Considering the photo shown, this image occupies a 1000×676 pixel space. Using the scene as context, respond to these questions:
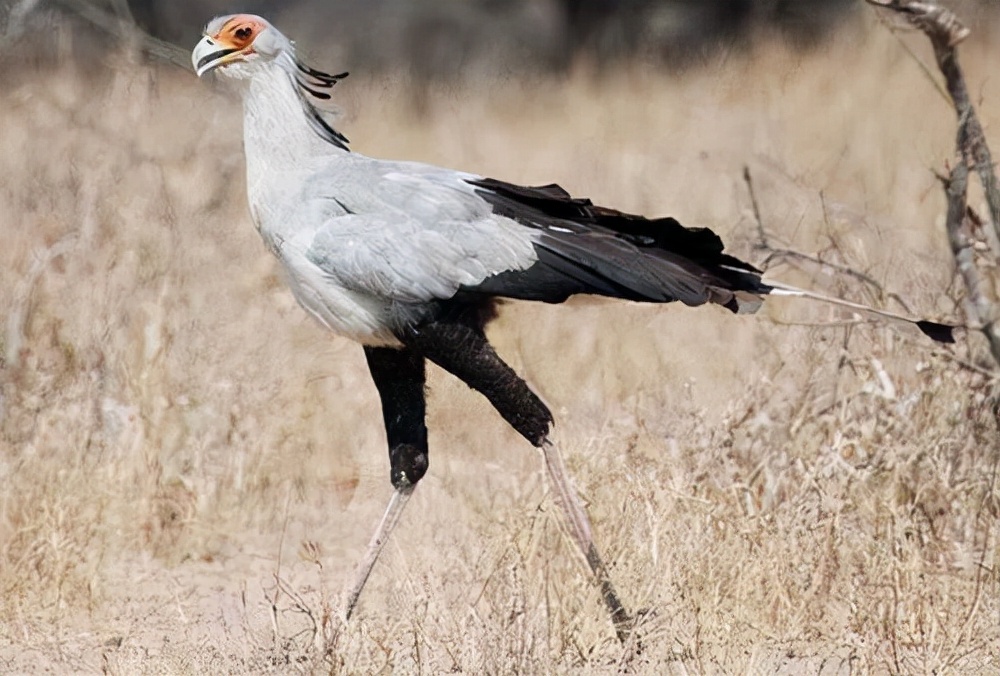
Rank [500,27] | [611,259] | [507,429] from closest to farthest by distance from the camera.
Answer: [611,259] → [507,429] → [500,27]

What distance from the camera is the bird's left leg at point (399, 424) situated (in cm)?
396

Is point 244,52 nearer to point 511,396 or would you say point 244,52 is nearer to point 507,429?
point 511,396

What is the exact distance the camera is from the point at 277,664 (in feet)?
12.0

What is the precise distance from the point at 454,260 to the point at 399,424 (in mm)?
533

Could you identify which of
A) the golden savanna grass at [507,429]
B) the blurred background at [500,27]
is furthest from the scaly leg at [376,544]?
the blurred background at [500,27]

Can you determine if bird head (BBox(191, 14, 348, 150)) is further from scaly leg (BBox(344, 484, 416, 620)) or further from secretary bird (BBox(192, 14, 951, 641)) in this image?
scaly leg (BBox(344, 484, 416, 620))

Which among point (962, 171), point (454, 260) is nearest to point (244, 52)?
point (454, 260)

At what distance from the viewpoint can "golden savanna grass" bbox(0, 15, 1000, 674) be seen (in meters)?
3.77

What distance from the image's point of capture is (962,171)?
184 inches

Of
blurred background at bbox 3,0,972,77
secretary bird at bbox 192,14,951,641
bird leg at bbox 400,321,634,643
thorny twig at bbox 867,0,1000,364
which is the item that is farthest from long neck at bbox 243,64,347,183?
blurred background at bbox 3,0,972,77

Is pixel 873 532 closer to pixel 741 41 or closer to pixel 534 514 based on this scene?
pixel 534 514

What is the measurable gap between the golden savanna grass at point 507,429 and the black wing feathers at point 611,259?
2.03ft

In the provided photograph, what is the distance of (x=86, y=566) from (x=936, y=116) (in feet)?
13.5

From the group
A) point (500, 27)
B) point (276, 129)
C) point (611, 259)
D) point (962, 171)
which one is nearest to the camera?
point (611, 259)
